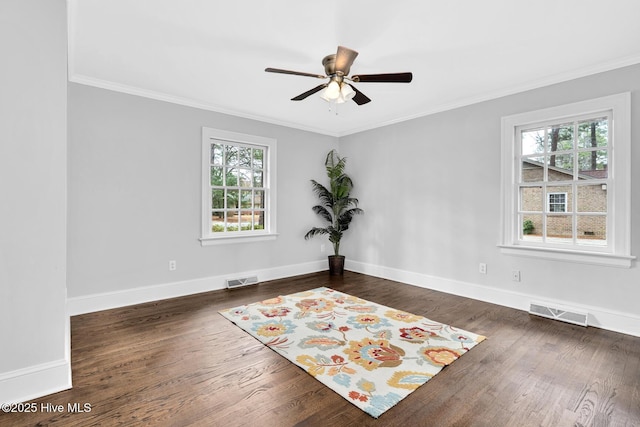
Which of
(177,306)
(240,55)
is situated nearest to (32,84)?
(240,55)

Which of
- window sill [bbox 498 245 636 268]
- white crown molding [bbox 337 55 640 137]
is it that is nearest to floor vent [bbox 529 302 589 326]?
window sill [bbox 498 245 636 268]

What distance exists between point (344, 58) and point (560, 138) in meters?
2.65

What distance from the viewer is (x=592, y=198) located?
3.13 metres

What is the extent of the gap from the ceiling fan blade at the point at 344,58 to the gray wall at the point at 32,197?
178cm

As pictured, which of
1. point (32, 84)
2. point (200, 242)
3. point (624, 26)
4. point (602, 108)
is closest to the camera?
point (32, 84)

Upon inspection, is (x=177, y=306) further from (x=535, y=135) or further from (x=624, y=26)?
(x=624, y=26)

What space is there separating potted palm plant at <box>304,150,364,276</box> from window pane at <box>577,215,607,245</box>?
2913mm

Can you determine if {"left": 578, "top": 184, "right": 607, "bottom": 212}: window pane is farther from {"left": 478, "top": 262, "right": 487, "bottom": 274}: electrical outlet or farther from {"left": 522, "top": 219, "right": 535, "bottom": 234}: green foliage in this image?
{"left": 478, "top": 262, "right": 487, "bottom": 274}: electrical outlet

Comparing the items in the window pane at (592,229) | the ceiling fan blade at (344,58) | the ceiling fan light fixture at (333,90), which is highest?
the ceiling fan blade at (344,58)

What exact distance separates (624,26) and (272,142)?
396cm

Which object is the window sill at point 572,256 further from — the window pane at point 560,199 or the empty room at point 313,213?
the window pane at point 560,199

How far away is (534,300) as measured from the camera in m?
3.39

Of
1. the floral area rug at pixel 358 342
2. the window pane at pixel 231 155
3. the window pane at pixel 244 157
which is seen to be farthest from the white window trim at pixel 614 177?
the window pane at pixel 231 155

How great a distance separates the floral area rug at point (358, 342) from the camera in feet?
6.60
